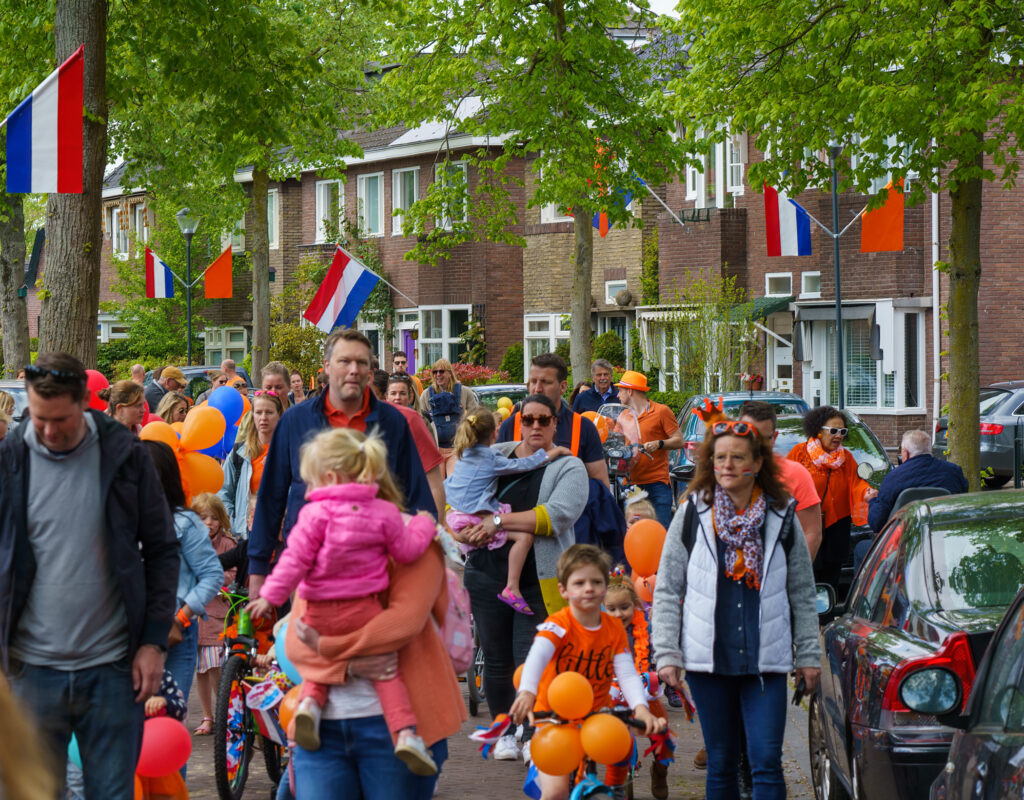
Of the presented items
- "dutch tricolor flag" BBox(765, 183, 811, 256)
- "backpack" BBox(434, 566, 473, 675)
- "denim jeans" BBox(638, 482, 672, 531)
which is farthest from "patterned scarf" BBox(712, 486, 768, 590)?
"dutch tricolor flag" BBox(765, 183, 811, 256)

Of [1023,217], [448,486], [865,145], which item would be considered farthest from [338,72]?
[448,486]

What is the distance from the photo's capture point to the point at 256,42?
49.2ft

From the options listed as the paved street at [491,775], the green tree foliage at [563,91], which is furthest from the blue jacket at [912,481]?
the green tree foliage at [563,91]

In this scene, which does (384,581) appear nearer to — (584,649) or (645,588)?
(584,649)

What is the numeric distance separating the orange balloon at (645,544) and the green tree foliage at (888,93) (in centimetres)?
671

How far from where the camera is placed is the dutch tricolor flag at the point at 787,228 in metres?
27.7

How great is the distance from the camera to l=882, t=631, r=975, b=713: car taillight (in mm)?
5215

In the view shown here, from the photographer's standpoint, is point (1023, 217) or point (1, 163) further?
point (1023, 217)

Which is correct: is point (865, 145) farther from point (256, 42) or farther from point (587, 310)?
point (587, 310)

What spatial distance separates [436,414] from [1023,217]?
17.8 metres

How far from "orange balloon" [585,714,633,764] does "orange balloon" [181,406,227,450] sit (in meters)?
3.72

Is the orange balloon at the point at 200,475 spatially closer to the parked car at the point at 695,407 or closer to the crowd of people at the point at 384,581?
the crowd of people at the point at 384,581

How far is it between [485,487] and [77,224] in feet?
21.5

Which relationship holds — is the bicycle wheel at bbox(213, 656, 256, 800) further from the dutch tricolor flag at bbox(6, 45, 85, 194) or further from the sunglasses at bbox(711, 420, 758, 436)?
the dutch tricolor flag at bbox(6, 45, 85, 194)
